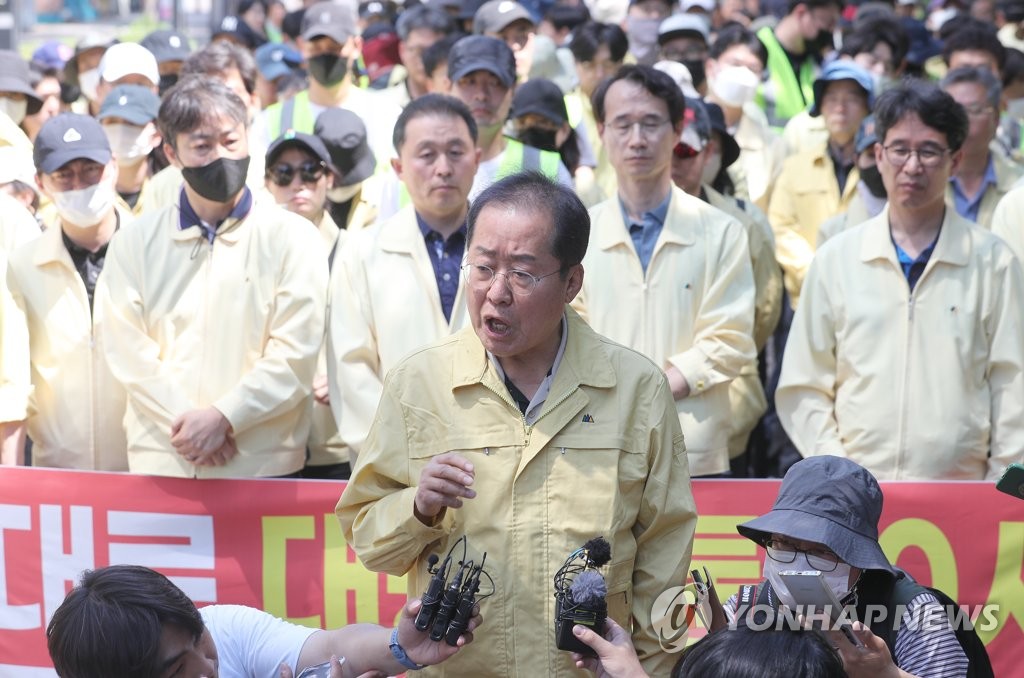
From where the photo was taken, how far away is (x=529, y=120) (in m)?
8.01

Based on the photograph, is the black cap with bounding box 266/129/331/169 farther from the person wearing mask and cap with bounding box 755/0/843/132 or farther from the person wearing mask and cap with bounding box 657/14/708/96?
the person wearing mask and cap with bounding box 755/0/843/132

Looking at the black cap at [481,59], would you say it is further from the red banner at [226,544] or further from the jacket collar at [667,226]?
the red banner at [226,544]

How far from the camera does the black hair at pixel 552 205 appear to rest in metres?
3.55

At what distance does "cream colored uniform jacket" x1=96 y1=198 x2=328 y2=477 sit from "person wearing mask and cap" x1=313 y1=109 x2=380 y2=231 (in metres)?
1.60

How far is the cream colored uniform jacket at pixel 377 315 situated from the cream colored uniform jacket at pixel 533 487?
5.81ft

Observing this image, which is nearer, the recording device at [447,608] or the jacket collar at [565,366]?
the recording device at [447,608]

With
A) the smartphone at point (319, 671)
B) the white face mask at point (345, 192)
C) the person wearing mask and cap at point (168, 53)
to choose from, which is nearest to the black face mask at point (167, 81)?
the person wearing mask and cap at point (168, 53)

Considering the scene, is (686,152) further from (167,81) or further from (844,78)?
(167,81)

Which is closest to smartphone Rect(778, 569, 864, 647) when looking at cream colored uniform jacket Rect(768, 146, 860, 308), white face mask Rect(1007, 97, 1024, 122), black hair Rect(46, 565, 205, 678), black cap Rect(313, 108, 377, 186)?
black hair Rect(46, 565, 205, 678)

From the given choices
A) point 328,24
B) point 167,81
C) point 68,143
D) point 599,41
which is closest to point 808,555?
point 68,143

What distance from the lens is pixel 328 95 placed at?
8.39 m

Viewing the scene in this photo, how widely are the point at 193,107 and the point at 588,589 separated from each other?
11.3ft

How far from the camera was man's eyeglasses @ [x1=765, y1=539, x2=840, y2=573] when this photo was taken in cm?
348

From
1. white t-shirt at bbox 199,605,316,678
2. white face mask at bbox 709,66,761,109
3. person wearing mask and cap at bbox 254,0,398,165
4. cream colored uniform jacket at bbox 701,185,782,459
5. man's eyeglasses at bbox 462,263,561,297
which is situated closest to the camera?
man's eyeglasses at bbox 462,263,561,297
